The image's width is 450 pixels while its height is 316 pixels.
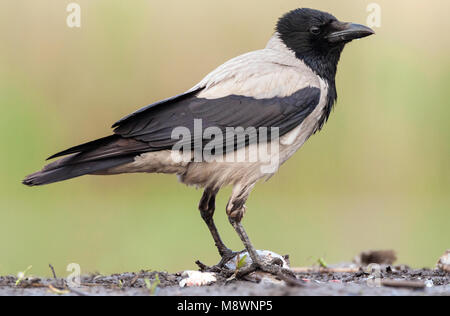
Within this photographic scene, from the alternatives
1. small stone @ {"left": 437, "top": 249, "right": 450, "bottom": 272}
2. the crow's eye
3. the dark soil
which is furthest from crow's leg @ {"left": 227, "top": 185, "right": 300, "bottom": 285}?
the crow's eye

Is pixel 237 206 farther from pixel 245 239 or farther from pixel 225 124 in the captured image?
pixel 225 124

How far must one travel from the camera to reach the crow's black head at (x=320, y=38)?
7301 millimetres

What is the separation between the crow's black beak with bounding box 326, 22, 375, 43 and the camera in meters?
7.26

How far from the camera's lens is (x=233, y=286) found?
5.48 meters

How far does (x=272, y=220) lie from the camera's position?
1258 centimetres

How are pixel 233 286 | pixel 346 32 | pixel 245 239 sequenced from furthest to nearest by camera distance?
pixel 346 32
pixel 245 239
pixel 233 286

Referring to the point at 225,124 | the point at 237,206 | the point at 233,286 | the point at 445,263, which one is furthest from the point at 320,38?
the point at 233,286

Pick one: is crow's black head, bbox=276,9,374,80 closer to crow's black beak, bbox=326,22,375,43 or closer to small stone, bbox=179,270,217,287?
crow's black beak, bbox=326,22,375,43

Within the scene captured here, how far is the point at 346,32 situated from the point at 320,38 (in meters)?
0.29

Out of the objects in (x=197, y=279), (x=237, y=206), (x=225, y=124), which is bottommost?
(x=197, y=279)

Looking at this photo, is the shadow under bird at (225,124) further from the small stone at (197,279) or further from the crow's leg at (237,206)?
the small stone at (197,279)

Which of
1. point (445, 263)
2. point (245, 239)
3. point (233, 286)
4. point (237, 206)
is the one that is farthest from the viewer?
point (445, 263)
